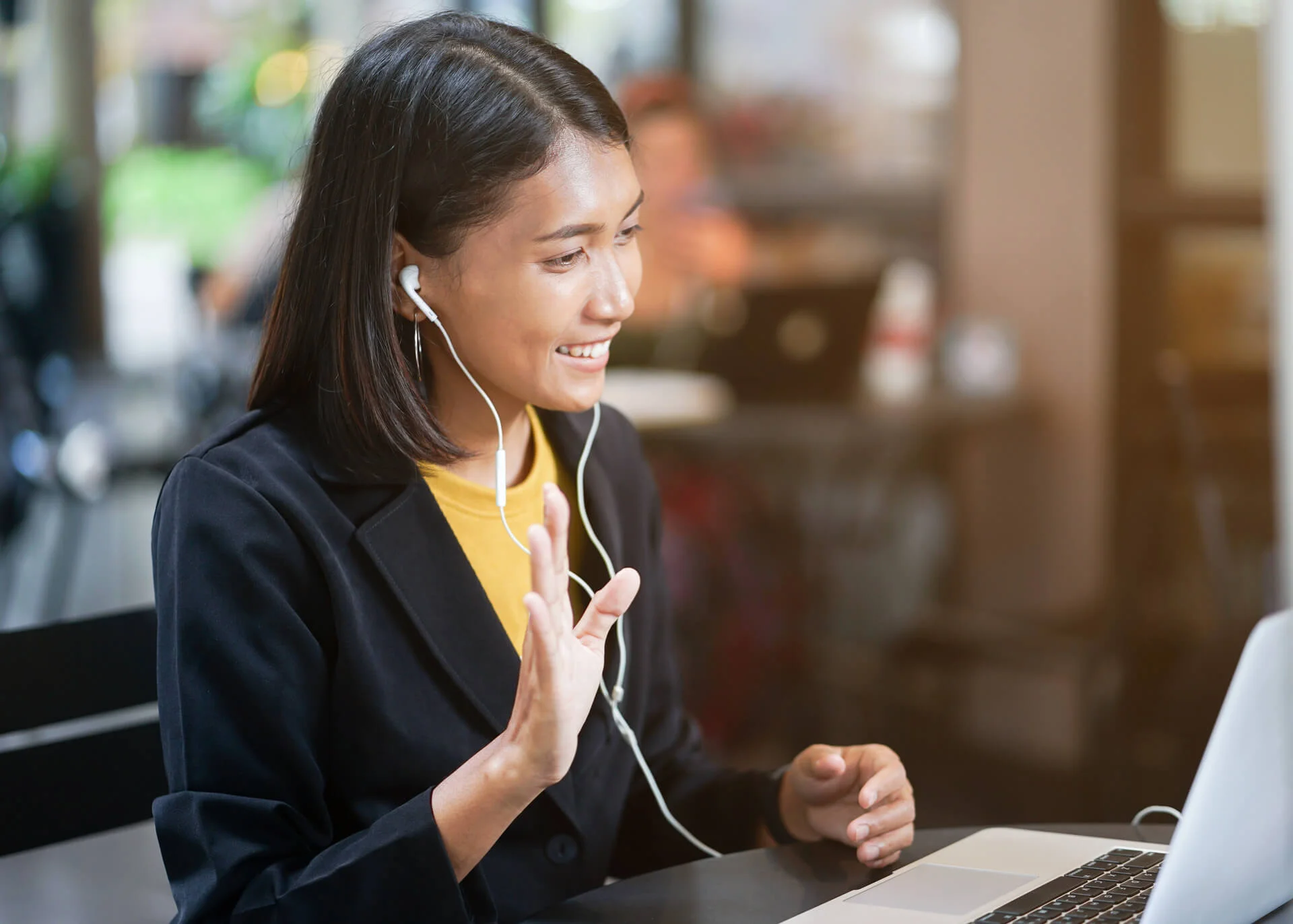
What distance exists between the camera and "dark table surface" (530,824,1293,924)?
96 cm

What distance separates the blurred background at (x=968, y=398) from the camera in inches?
135

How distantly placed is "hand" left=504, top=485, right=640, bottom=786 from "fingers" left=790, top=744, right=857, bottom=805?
11.1 inches

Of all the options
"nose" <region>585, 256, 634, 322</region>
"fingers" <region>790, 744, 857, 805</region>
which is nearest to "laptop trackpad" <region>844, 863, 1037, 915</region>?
"fingers" <region>790, 744, 857, 805</region>

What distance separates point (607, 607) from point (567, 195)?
324mm

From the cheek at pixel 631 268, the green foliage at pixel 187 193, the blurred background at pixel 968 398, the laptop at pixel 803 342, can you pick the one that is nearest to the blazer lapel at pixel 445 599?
the cheek at pixel 631 268

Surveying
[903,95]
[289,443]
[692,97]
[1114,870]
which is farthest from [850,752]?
[692,97]

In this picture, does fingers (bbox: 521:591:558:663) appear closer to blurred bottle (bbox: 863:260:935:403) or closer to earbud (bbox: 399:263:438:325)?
earbud (bbox: 399:263:438:325)

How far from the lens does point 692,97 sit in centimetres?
501

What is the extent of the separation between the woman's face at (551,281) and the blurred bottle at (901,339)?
2733 millimetres

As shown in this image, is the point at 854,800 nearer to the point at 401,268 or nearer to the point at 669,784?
the point at 669,784

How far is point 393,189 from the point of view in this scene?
1109 mm

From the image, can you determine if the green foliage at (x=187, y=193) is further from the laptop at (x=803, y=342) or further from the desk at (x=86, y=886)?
the desk at (x=86, y=886)

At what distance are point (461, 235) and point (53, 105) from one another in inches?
236

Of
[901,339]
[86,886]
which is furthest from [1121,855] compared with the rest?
[901,339]
